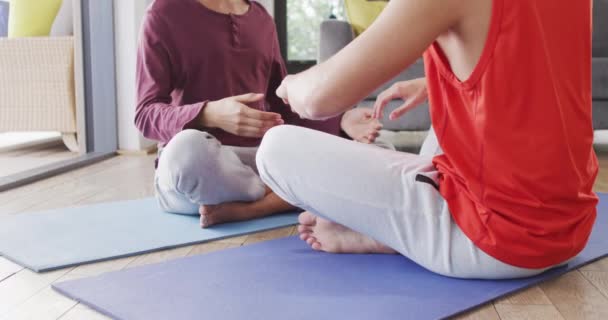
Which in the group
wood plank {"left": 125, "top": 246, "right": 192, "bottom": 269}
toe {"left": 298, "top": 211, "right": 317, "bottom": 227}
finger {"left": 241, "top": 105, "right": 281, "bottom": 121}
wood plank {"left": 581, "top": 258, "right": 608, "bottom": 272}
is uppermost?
finger {"left": 241, "top": 105, "right": 281, "bottom": 121}

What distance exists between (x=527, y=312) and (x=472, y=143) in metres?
0.27

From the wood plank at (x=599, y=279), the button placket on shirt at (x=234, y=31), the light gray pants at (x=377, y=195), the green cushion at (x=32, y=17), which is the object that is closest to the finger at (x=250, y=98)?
the light gray pants at (x=377, y=195)

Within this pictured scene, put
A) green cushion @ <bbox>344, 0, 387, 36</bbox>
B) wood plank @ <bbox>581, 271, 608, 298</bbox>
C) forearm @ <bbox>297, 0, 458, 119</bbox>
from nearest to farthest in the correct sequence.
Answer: forearm @ <bbox>297, 0, 458, 119</bbox>
wood plank @ <bbox>581, 271, 608, 298</bbox>
green cushion @ <bbox>344, 0, 387, 36</bbox>

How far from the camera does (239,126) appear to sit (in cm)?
124

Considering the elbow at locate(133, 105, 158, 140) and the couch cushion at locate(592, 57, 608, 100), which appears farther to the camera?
the couch cushion at locate(592, 57, 608, 100)

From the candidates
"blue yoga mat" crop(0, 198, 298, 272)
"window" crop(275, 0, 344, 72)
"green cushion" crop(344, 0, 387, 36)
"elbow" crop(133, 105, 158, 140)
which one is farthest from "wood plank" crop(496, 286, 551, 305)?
"window" crop(275, 0, 344, 72)

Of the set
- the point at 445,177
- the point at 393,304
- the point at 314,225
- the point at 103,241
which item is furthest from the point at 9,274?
the point at 445,177

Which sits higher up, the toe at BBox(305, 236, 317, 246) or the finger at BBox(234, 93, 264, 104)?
the finger at BBox(234, 93, 264, 104)

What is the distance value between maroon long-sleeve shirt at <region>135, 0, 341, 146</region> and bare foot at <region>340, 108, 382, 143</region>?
37mm

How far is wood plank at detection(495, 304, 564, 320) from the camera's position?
902mm

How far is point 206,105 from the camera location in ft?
4.31

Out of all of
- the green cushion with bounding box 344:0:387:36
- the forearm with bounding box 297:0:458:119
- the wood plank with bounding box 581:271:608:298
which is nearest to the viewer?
the forearm with bounding box 297:0:458:119

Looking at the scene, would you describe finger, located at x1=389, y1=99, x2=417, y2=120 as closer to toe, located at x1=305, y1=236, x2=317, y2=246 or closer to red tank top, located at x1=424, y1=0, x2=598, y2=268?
red tank top, located at x1=424, y1=0, x2=598, y2=268

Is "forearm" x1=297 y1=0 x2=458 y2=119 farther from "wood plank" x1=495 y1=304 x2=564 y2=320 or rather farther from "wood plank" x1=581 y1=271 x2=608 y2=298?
"wood plank" x1=581 y1=271 x2=608 y2=298
